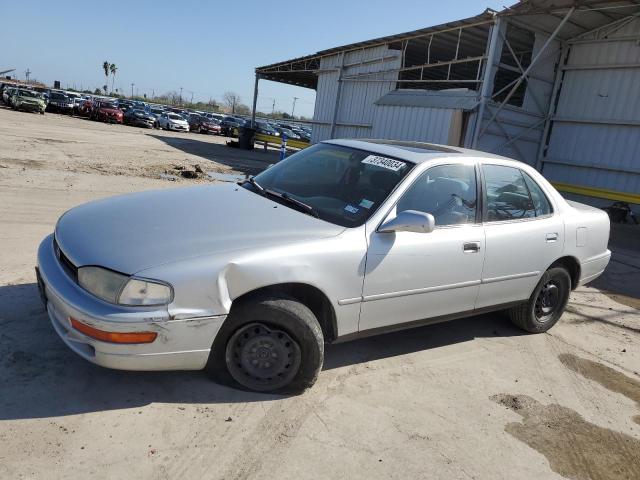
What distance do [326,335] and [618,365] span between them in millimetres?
2772

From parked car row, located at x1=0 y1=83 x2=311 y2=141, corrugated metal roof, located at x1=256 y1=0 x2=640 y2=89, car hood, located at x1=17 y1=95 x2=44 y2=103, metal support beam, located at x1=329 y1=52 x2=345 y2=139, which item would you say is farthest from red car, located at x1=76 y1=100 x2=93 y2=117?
corrugated metal roof, located at x1=256 y1=0 x2=640 y2=89

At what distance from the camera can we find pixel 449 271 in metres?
3.67

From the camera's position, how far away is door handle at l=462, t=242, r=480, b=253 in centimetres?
372

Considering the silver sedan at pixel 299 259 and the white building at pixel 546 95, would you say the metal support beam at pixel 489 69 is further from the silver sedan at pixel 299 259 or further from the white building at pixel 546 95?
the silver sedan at pixel 299 259

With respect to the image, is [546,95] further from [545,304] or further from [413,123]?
[545,304]

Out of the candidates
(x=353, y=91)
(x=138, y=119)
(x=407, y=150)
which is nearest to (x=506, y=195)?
(x=407, y=150)

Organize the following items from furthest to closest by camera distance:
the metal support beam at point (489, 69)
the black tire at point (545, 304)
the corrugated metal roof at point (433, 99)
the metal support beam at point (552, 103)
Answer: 1. the metal support beam at point (552, 103)
2. the corrugated metal roof at point (433, 99)
3. the metal support beam at point (489, 69)
4. the black tire at point (545, 304)

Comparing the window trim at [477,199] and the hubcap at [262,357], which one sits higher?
the window trim at [477,199]

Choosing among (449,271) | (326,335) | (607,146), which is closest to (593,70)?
(607,146)

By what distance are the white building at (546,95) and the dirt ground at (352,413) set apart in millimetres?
10289

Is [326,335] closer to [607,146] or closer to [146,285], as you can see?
[146,285]

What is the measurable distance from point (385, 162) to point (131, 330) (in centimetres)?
215

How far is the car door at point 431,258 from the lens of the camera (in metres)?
3.32

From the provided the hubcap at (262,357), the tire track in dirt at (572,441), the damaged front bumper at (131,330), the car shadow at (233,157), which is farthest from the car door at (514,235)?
the car shadow at (233,157)
